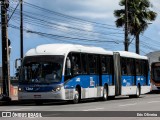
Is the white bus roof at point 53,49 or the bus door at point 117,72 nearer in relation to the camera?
the white bus roof at point 53,49

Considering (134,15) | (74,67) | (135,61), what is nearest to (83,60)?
(74,67)

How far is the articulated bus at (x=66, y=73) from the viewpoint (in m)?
26.5

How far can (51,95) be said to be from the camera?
86.4 feet

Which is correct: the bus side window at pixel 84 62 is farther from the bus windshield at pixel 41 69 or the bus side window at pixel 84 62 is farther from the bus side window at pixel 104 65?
the bus side window at pixel 104 65

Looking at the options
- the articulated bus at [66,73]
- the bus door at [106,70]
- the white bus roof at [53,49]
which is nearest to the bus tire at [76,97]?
the articulated bus at [66,73]

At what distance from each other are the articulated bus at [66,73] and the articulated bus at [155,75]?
51.3 ft

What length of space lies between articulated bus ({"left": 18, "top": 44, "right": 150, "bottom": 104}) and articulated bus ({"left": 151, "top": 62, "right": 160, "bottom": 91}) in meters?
15.6

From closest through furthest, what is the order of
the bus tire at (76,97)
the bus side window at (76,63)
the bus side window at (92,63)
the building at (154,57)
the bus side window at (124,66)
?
the bus side window at (76,63) < the bus tire at (76,97) < the bus side window at (92,63) < the bus side window at (124,66) < the building at (154,57)

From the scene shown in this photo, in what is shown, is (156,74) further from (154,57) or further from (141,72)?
(154,57)

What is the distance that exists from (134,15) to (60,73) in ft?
117

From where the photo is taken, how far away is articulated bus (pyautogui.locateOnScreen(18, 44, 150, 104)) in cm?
2653

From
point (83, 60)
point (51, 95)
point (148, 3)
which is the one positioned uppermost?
point (148, 3)

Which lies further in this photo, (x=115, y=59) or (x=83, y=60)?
(x=115, y=59)

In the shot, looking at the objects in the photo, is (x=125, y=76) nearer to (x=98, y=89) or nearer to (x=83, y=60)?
(x=98, y=89)
